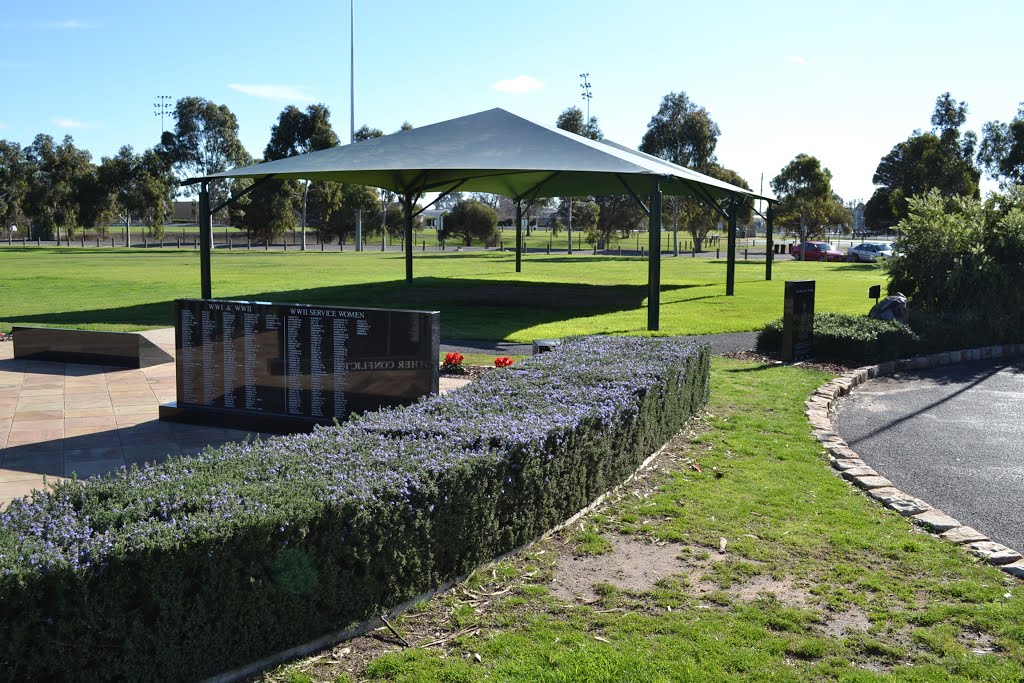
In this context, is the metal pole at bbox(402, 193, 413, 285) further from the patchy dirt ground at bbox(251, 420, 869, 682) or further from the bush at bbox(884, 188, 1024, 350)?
the patchy dirt ground at bbox(251, 420, 869, 682)

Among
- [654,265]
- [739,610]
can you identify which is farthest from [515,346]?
[739,610]

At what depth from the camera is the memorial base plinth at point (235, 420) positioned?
838cm

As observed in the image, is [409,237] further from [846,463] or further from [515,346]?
[846,463]

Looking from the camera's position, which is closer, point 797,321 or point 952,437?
point 952,437

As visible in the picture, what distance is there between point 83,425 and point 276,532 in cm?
580

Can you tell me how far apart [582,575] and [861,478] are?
3.27 meters

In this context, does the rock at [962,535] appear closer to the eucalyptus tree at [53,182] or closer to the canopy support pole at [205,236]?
the canopy support pole at [205,236]

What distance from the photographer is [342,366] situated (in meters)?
8.14

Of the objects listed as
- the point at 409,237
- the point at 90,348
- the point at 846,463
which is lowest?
the point at 846,463

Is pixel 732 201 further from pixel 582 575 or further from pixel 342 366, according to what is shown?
pixel 582 575

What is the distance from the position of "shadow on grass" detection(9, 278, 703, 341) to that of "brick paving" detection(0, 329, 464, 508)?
5331 mm

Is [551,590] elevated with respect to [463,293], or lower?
lower

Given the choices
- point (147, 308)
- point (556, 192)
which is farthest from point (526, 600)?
point (556, 192)

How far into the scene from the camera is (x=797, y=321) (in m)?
13.3
